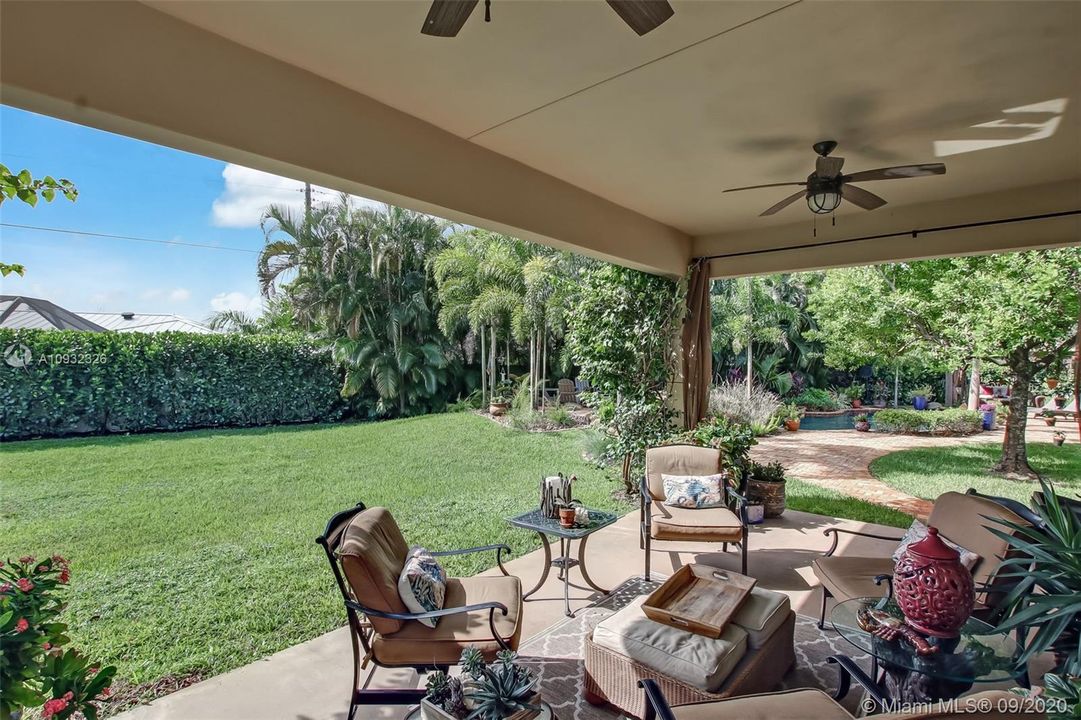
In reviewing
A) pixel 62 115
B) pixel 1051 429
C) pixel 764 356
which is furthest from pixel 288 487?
pixel 1051 429

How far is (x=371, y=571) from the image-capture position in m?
2.17

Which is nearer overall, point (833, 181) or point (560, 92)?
point (560, 92)

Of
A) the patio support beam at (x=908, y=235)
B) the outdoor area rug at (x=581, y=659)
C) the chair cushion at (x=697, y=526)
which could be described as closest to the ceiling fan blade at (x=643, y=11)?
the outdoor area rug at (x=581, y=659)

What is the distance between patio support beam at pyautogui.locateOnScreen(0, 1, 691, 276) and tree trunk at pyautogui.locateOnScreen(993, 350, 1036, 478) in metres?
6.99

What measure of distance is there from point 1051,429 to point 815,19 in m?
12.4

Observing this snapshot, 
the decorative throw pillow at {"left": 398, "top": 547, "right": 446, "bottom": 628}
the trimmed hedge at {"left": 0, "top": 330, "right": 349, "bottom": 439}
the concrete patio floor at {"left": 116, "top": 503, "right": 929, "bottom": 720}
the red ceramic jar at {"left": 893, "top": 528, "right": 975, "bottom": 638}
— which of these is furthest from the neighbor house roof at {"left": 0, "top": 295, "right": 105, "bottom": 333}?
the red ceramic jar at {"left": 893, "top": 528, "right": 975, "bottom": 638}

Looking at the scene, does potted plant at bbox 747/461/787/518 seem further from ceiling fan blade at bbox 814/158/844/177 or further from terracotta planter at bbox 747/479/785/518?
ceiling fan blade at bbox 814/158/844/177

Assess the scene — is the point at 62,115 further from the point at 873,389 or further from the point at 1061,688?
the point at 873,389

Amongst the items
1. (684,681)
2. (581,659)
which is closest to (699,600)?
(684,681)

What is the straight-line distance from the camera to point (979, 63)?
2.28 m

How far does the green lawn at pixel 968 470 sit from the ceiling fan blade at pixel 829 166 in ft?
15.6

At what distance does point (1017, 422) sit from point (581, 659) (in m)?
7.47

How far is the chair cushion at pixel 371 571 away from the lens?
2.15 metres

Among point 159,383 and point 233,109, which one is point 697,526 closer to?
point 233,109
